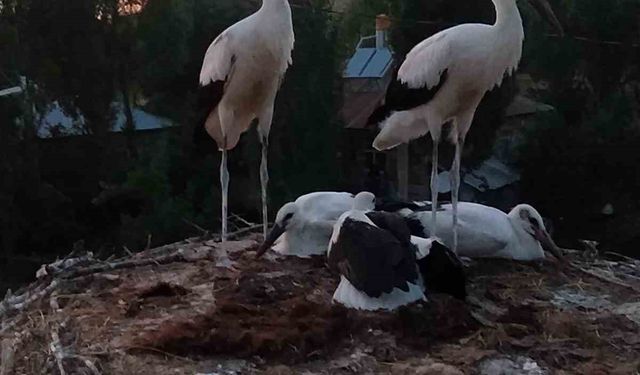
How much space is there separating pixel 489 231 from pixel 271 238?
1246 millimetres

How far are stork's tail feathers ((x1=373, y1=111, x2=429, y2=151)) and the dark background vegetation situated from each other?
745 cm

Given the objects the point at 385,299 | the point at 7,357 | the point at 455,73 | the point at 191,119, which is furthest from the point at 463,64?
the point at 191,119

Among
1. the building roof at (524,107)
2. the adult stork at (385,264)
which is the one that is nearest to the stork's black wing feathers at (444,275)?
the adult stork at (385,264)

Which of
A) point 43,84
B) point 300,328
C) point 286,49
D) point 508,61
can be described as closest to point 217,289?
point 300,328

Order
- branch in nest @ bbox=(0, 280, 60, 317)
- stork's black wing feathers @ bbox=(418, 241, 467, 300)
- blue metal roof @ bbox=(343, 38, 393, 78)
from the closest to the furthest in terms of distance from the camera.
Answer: stork's black wing feathers @ bbox=(418, 241, 467, 300)
branch in nest @ bbox=(0, 280, 60, 317)
blue metal roof @ bbox=(343, 38, 393, 78)

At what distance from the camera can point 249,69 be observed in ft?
19.2

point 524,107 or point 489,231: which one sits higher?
point 489,231

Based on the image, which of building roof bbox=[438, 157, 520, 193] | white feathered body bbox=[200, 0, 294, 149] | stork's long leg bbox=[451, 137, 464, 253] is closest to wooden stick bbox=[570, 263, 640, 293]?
stork's long leg bbox=[451, 137, 464, 253]

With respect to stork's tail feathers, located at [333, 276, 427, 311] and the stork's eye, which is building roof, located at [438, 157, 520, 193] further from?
stork's tail feathers, located at [333, 276, 427, 311]

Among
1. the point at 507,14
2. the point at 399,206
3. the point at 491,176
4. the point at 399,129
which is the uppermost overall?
the point at 507,14

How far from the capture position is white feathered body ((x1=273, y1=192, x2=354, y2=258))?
5.96 metres

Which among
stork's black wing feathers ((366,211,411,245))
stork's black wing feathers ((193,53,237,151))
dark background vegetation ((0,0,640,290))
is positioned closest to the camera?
stork's black wing feathers ((366,211,411,245))

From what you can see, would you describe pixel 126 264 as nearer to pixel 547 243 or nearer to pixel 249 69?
pixel 249 69

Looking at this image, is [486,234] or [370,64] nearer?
[486,234]
